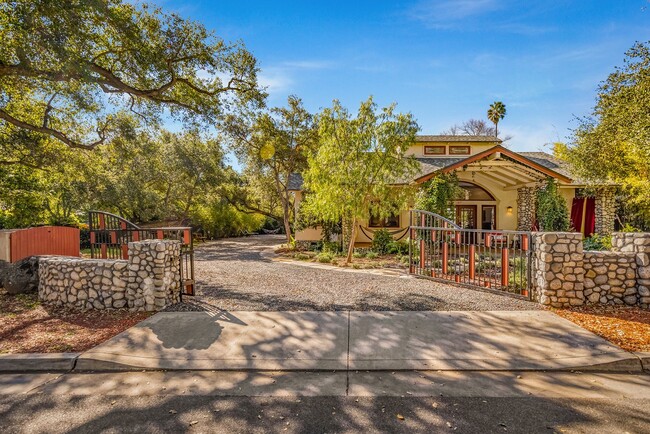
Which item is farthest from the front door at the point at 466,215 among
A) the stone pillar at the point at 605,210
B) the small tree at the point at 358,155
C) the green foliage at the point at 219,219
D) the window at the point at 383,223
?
the green foliage at the point at 219,219

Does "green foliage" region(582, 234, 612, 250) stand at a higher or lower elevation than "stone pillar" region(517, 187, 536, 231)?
lower

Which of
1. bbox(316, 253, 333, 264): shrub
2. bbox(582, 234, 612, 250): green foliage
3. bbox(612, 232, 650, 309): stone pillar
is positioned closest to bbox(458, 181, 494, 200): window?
bbox(582, 234, 612, 250): green foliage

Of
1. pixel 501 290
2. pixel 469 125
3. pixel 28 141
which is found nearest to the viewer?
pixel 501 290

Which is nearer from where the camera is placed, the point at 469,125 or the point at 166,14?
the point at 166,14

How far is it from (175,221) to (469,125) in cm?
Result: 3507

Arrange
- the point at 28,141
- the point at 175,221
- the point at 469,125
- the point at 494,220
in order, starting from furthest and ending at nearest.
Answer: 1. the point at 469,125
2. the point at 175,221
3. the point at 494,220
4. the point at 28,141

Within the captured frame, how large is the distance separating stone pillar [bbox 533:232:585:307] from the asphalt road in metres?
2.47

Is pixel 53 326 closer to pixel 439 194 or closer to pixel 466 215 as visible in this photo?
pixel 439 194

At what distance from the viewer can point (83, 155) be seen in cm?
1418

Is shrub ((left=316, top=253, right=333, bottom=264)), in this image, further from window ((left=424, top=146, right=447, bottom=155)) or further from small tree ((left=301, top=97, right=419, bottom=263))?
window ((left=424, top=146, right=447, bottom=155))

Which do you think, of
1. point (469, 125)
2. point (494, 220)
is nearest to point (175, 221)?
point (494, 220)

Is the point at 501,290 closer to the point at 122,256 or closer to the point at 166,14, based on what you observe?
the point at 122,256

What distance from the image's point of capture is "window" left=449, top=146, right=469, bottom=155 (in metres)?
20.0

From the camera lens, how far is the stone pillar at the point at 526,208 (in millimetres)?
16750
